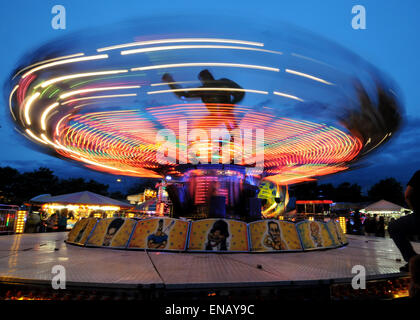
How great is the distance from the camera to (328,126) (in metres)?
12.4

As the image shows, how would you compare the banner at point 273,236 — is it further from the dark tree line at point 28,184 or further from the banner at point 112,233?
the dark tree line at point 28,184

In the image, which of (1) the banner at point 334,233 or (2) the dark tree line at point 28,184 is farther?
(2) the dark tree line at point 28,184

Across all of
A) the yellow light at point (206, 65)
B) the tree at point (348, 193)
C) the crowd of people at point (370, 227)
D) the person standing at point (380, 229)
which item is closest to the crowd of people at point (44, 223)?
the yellow light at point (206, 65)

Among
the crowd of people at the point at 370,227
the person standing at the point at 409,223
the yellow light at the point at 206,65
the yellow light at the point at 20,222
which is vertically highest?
the yellow light at the point at 206,65

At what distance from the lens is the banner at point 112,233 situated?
934cm

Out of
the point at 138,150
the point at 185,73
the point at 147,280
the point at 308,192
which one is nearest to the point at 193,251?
the point at 147,280

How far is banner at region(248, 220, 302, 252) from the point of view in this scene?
350 inches

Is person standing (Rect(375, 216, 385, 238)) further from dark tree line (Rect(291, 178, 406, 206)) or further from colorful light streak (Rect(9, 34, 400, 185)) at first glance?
dark tree line (Rect(291, 178, 406, 206))

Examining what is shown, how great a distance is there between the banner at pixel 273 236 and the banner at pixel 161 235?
2.38 meters

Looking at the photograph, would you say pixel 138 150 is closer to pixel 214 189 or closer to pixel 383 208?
pixel 214 189

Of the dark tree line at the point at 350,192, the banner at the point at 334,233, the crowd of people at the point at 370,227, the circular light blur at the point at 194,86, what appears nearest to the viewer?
the circular light blur at the point at 194,86

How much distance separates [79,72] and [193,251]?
282 inches

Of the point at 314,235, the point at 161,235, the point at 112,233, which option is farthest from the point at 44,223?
the point at 314,235

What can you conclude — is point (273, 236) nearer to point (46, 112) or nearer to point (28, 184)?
point (46, 112)
